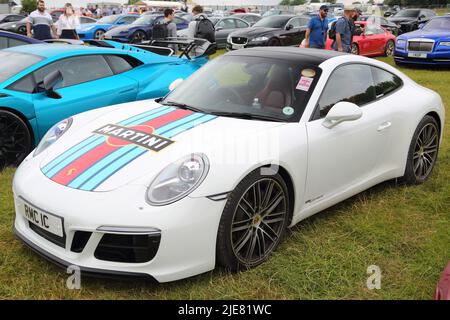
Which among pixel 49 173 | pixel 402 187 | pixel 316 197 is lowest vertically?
pixel 402 187

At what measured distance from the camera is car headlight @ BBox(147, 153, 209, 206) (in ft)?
8.58

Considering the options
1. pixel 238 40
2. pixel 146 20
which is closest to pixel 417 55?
pixel 238 40

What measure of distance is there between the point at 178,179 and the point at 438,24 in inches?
498

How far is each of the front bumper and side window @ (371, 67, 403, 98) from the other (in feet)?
6.78

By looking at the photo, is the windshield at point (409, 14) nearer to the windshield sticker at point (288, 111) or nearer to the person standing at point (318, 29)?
the person standing at point (318, 29)

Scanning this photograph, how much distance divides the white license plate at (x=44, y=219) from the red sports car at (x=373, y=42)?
13.0 metres

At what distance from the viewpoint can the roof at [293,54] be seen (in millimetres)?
3688

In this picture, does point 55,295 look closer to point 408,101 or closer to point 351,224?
point 351,224

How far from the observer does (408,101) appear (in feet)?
13.8

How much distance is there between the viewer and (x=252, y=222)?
295 centimetres

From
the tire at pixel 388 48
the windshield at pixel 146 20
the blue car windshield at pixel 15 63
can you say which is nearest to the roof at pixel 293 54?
the blue car windshield at pixel 15 63

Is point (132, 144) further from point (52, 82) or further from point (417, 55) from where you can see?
point (417, 55)
